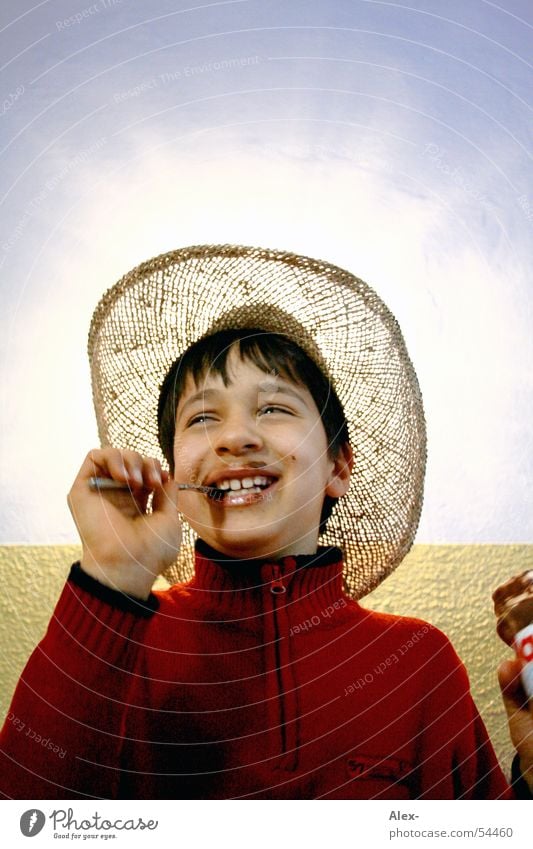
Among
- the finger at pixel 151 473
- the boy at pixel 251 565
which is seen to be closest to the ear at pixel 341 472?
the boy at pixel 251 565

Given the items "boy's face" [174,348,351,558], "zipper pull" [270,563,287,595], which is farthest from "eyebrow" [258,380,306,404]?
"zipper pull" [270,563,287,595]

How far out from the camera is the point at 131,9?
633mm

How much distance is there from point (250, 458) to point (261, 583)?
74 millimetres

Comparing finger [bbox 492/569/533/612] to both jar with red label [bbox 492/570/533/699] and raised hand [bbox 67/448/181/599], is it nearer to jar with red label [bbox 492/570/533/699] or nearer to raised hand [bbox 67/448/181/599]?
jar with red label [bbox 492/570/533/699]

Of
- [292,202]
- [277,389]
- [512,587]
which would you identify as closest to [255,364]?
[277,389]

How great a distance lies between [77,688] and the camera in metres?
0.50

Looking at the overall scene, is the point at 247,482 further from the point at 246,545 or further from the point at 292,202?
the point at 292,202

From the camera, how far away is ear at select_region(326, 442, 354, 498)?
23.1 inches

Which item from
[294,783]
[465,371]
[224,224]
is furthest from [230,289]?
[294,783]

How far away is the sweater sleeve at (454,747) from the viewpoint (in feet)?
1.85

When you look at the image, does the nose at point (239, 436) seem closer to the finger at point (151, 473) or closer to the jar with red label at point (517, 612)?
the finger at point (151, 473)
